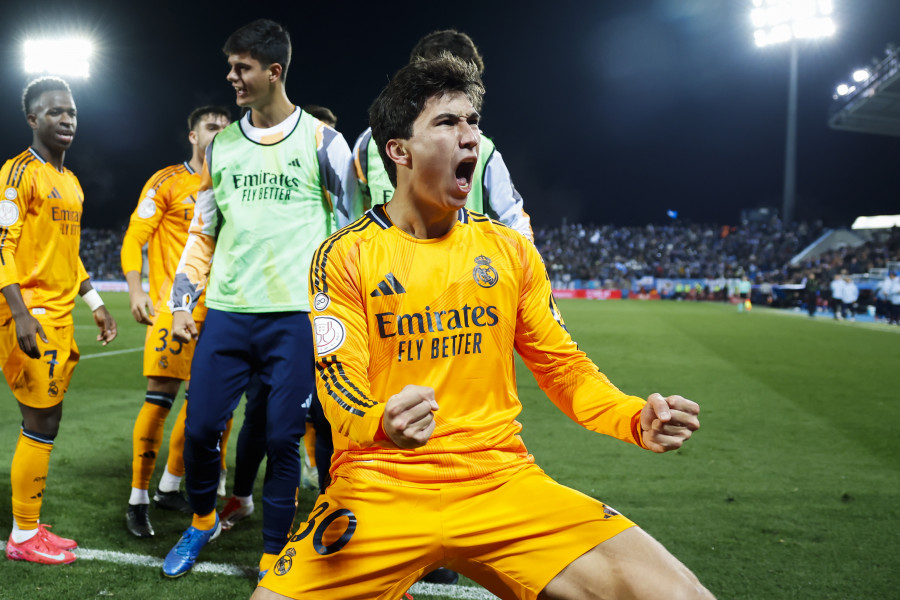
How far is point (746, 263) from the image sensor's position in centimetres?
4644

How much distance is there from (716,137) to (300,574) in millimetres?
76591

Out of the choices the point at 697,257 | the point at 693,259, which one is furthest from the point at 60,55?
the point at 697,257

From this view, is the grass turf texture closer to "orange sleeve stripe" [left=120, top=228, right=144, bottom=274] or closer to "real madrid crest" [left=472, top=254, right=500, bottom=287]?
"orange sleeve stripe" [left=120, top=228, right=144, bottom=274]

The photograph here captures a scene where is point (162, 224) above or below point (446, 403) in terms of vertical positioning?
above

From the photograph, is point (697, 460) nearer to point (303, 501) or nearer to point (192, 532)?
point (303, 501)

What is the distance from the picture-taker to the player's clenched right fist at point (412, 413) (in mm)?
1351

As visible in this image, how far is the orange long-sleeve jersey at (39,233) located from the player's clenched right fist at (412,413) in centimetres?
285

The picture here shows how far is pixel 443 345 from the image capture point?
191 centimetres

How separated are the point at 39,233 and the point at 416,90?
2.72m

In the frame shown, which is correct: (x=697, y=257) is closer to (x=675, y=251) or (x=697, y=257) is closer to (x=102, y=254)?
(x=675, y=251)

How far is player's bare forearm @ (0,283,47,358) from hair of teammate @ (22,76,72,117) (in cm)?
109

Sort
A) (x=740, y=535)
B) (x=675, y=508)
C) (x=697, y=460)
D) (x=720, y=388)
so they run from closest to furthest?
(x=740, y=535)
(x=675, y=508)
(x=697, y=460)
(x=720, y=388)

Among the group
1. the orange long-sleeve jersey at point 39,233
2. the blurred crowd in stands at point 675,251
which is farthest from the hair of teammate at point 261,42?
the blurred crowd in stands at point 675,251

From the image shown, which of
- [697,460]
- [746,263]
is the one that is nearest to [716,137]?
[746,263]
